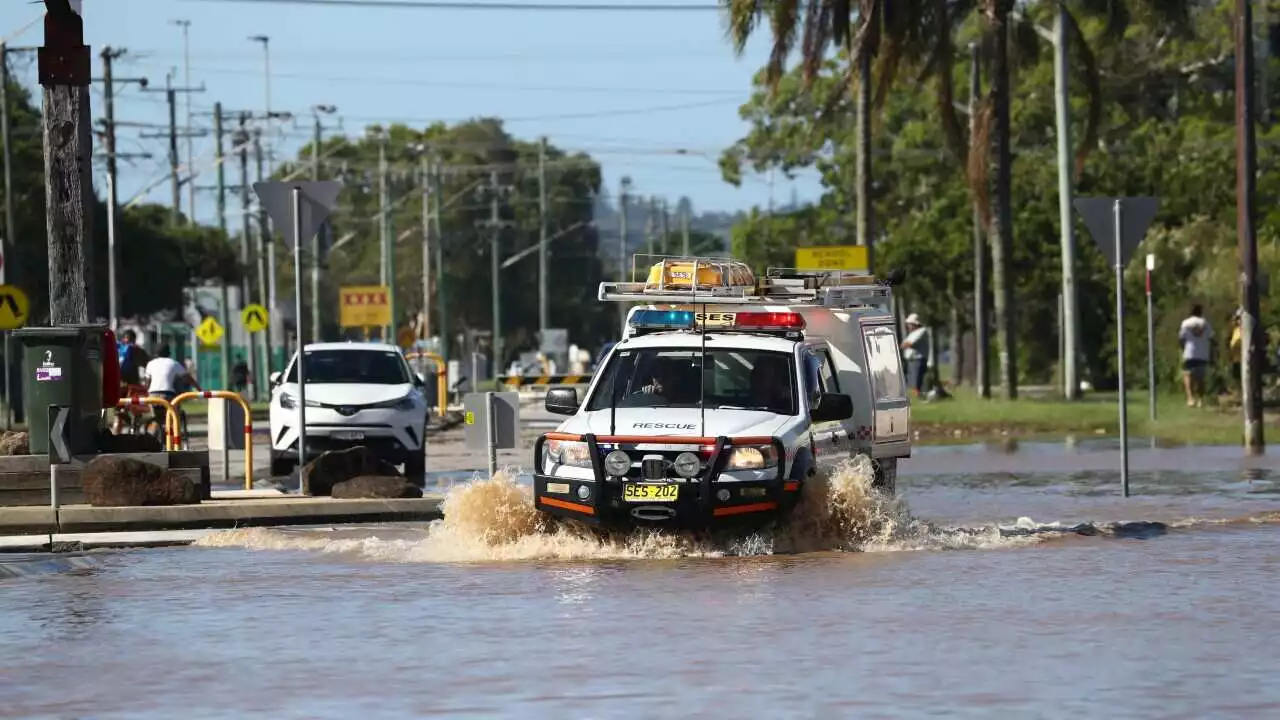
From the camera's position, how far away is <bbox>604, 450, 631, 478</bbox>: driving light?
16641 mm

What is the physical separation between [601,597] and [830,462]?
4.01m

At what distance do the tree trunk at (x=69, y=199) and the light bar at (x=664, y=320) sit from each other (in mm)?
6468

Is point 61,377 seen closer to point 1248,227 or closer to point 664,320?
point 664,320

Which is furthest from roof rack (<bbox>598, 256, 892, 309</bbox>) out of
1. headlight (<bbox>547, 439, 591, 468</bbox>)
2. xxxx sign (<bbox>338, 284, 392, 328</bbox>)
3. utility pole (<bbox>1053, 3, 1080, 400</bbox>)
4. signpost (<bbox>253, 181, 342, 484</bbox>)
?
xxxx sign (<bbox>338, 284, 392, 328</bbox>)

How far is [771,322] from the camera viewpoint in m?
18.7

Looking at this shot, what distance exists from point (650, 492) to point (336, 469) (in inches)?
275

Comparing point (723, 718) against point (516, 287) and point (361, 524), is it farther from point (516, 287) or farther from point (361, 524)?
point (516, 287)

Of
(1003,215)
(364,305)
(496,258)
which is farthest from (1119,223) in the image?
(496,258)

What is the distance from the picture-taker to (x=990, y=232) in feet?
150

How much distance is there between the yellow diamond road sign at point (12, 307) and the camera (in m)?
35.2

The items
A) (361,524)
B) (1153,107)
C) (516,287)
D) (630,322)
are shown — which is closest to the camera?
(630,322)

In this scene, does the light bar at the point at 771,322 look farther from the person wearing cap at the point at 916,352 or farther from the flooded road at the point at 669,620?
the person wearing cap at the point at 916,352

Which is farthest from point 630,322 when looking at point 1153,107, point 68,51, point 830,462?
point 1153,107

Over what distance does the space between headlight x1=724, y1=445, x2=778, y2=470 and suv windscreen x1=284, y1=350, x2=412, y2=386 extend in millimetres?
12780
